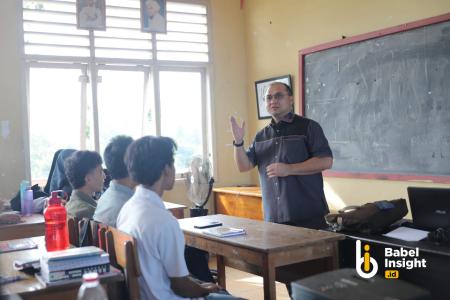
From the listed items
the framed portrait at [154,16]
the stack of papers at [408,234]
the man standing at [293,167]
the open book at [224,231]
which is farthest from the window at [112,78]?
the stack of papers at [408,234]

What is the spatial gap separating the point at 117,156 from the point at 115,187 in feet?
0.62

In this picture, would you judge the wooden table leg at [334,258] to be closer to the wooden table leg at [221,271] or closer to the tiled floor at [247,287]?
the wooden table leg at [221,271]

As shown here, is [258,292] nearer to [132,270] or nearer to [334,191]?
[334,191]

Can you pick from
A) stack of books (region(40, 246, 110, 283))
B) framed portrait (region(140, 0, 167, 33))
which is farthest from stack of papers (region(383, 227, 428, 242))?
framed portrait (region(140, 0, 167, 33))

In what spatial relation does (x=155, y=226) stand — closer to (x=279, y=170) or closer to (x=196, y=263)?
(x=279, y=170)

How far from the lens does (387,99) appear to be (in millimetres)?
4309

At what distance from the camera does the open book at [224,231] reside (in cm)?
283

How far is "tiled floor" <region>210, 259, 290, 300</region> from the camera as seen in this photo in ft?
14.1

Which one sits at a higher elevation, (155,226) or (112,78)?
(112,78)

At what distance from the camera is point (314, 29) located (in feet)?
16.8

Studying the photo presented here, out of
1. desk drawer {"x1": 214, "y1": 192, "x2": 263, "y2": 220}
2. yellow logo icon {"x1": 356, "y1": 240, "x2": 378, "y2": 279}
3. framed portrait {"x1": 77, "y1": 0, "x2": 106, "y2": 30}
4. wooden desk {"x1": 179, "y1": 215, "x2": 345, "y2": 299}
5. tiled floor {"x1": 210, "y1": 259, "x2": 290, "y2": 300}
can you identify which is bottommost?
tiled floor {"x1": 210, "y1": 259, "x2": 290, "y2": 300}

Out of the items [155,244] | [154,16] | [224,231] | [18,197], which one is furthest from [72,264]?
[154,16]

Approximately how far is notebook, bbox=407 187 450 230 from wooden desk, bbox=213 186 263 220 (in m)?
2.60

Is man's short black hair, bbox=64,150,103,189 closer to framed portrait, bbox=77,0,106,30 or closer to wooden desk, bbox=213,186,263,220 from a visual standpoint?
wooden desk, bbox=213,186,263,220
